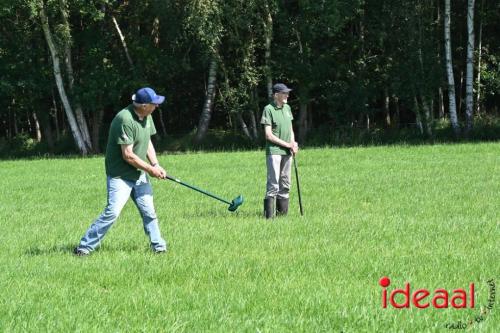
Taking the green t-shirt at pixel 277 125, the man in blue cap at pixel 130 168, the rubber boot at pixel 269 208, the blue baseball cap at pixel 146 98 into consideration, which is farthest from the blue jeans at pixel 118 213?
the green t-shirt at pixel 277 125

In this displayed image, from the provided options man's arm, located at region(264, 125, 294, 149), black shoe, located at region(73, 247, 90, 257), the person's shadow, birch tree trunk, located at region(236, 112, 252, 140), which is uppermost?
Answer: birch tree trunk, located at region(236, 112, 252, 140)

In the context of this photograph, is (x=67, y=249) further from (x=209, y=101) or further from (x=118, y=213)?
(x=209, y=101)

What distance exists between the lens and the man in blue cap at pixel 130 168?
7.98m

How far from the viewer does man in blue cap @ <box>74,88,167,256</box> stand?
798cm

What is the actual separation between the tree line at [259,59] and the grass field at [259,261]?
→ 16132 mm

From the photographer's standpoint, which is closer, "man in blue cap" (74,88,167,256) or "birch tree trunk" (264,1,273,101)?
"man in blue cap" (74,88,167,256)

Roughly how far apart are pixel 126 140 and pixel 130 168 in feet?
1.25

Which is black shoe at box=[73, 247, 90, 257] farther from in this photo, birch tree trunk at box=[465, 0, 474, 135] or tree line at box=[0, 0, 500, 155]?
birch tree trunk at box=[465, 0, 474, 135]

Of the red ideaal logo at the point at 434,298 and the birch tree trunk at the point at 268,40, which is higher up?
the birch tree trunk at the point at 268,40

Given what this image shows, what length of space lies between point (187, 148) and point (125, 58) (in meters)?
6.03

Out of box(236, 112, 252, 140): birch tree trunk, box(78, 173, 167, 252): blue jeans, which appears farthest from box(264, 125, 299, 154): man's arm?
box(236, 112, 252, 140): birch tree trunk

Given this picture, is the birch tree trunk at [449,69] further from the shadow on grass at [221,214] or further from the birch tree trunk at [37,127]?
the birch tree trunk at [37,127]

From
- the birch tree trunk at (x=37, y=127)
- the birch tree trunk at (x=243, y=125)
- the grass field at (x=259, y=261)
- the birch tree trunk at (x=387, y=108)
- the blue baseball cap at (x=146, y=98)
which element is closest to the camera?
Result: the grass field at (x=259, y=261)

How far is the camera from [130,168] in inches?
322
